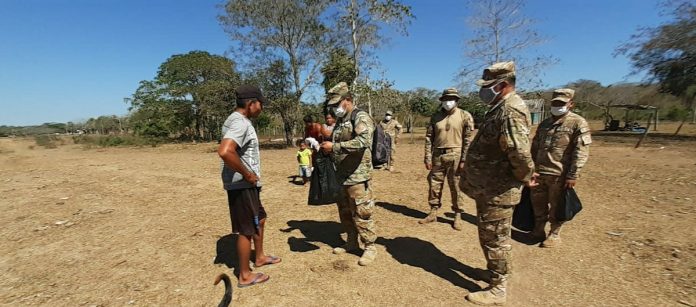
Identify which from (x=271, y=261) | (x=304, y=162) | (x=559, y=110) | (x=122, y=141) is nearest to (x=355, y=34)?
(x=304, y=162)

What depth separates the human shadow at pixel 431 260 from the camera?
124 inches

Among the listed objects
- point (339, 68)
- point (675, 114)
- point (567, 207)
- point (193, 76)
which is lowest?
point (567, 207)

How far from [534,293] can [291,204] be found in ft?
13.6

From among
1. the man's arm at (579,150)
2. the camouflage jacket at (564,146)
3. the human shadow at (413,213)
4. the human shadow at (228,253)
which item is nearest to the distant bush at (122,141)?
the human shadow at (228,253)

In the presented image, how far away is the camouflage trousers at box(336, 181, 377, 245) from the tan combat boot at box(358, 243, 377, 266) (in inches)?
3.1

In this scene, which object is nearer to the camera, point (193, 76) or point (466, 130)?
point (466, 130)

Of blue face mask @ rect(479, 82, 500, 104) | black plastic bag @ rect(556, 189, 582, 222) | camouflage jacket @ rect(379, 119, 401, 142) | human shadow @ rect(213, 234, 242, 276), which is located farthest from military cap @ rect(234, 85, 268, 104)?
camouflage jacket @ rect(379, 119, 401, 142)

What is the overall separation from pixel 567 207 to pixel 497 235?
1626 millimetres

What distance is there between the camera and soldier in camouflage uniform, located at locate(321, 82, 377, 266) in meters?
3.10

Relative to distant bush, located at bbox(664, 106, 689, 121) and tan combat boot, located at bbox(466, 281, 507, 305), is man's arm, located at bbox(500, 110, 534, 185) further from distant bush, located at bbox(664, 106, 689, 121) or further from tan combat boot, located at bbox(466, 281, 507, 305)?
distant bush, located at bbox(664, 106, 689, 121)

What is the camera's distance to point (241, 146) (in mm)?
2734

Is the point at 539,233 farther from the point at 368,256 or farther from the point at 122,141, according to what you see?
the point at 122,141

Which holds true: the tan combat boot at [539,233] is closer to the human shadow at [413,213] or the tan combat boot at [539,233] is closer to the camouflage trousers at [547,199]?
the camouflage trousers at [547,199]

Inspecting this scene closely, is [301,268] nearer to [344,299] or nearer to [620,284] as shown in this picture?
[344,299]
